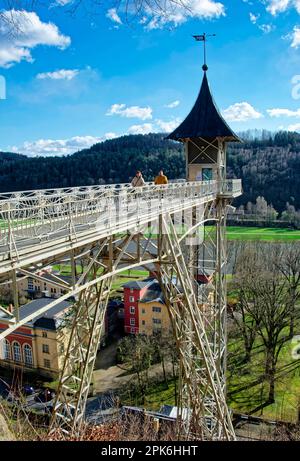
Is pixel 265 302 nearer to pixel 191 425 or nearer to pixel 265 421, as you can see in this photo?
pixel 265 421

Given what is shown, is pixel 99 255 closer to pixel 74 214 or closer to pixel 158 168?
pixel 74 214

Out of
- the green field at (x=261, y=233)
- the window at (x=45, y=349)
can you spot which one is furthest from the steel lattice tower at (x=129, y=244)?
the green field at (x=261, y=233)

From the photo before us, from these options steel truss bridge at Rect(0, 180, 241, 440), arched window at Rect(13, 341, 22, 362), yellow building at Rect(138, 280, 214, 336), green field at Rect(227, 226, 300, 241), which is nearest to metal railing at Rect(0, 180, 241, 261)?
steel truss bridge at Rect(0, 180, 241, 440)

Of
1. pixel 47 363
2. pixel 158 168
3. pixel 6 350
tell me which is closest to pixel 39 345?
pixel 47 363

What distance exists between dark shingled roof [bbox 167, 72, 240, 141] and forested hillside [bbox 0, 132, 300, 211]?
51355mm

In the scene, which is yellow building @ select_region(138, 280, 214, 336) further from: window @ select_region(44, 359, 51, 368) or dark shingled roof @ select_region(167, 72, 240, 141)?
dark shingled roof @ select_region(167, 72, 240, 141)

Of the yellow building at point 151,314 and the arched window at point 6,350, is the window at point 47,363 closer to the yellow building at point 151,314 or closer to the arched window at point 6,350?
the arched window at point 6,350

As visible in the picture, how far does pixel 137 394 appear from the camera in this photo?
85.8 ft

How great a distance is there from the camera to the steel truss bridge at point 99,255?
17.0 ft

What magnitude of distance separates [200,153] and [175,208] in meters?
6.27

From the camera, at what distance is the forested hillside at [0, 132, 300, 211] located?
74625mm

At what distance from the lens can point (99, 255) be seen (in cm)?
780

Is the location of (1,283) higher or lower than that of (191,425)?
higher
